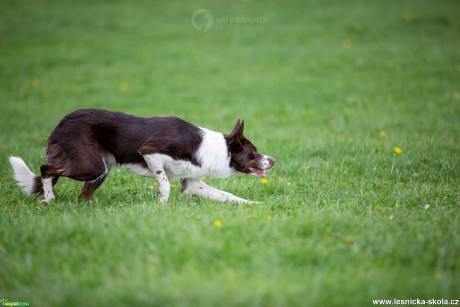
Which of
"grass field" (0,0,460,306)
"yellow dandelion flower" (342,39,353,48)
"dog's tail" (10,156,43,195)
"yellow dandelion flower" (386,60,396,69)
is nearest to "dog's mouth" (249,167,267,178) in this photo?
"grass field" (0,0,460,306)

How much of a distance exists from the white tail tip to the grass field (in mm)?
209

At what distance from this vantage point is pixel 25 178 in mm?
5398

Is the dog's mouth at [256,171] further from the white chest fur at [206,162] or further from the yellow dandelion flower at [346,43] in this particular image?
the yellow dandelion flower at [346,43]

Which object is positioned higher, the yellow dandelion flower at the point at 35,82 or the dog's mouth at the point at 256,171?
the yellow dandelion flower at the point at 35,82

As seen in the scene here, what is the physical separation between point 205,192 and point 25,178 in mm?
2136

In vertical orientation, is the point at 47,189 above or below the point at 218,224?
below

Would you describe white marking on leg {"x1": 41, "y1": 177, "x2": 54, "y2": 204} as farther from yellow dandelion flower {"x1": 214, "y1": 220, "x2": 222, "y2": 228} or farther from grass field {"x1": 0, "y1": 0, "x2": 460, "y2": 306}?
yellow dandelion flower {"x1": 214, "y1": 220, "x2": 222, "y2": 228}

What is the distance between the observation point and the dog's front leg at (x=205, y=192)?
5.37 meters

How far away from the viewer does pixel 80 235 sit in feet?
12.7

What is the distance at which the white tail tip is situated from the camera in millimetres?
5348

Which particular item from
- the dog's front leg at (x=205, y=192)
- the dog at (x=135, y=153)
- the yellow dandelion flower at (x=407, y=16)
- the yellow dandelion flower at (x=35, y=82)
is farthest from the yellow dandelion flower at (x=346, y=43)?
the dog's front leg at (x=205, y=192)

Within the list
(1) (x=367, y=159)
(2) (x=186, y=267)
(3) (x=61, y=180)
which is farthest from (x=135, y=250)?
(1) (x=367, y=159)

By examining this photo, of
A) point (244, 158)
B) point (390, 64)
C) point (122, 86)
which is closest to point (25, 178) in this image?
point (244, 158)

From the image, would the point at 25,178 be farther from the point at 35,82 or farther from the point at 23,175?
the point at 35,82
